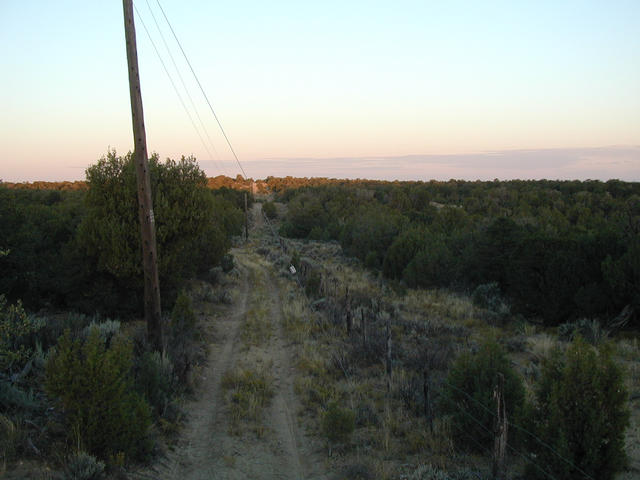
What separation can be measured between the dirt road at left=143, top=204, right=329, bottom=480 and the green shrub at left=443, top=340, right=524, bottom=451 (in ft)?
6.71

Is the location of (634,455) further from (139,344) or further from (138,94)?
(138,94)

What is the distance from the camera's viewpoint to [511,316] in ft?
47.3

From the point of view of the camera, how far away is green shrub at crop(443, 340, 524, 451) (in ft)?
20.0

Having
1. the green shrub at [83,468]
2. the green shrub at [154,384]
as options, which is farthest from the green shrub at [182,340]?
the green shrub at [83,468]

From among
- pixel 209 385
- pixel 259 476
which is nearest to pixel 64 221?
pixel 209 385

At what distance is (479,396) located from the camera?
20.4ft

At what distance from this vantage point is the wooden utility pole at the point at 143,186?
8.53 meters

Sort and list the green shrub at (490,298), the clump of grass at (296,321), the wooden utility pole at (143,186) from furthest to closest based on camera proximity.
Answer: the green shrub at (490,298) < the clump of grass at (296,321) < the wooden utility pole at (143,186)

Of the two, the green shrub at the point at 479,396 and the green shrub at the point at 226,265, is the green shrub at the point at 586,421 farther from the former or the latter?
the green shrub at the point at 226,265

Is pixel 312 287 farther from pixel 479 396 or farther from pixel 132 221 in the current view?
pixel 479 396

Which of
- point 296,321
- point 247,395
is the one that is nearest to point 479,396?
point 247,395

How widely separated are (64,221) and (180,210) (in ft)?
13.7

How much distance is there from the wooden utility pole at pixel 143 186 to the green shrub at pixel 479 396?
5.90 meters

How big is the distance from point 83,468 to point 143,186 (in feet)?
17.9
